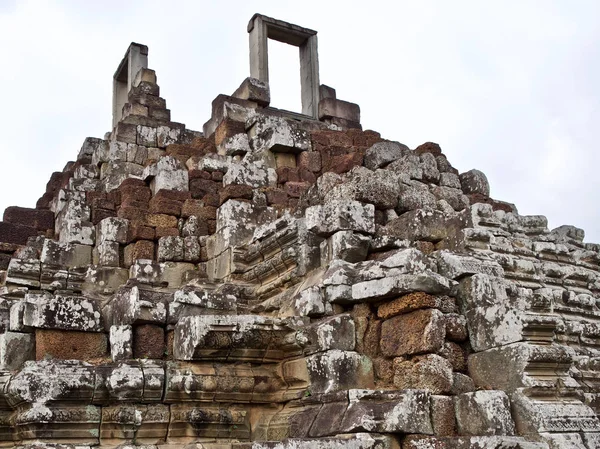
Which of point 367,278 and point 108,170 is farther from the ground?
point 108,170

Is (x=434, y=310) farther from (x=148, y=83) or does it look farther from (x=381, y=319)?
(x=148, y=83)

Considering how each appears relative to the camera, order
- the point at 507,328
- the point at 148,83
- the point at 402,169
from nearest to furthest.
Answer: the point at 507,328 → the point at 402,169 → the point at 148,83

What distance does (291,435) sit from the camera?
6688 mm

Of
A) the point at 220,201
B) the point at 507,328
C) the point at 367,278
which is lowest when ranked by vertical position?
the point at 507,328

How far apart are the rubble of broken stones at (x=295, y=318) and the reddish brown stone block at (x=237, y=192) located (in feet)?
0.08

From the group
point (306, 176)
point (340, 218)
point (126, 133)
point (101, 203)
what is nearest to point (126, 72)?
point (126, 133)

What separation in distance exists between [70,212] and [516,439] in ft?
21.1

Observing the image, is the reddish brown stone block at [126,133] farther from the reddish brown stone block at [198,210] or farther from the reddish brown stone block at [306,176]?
the reddish brown stone block at [306,176]

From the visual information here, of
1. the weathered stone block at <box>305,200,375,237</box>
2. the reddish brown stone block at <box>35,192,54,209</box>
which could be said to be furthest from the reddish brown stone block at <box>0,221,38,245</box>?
the weathered stone block at <box>305,200,375,237</box>

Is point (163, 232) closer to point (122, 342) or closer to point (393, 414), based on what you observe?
point (122, 342)

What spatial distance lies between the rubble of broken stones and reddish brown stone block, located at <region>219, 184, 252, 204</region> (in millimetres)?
24

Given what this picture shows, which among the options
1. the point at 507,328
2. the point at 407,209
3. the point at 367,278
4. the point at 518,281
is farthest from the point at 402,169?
the point at 507,328

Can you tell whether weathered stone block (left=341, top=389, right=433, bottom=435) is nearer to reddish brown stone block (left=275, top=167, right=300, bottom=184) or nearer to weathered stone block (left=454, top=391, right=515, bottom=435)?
weathered stone block (left=454, top=391, right=515, bottom=435)

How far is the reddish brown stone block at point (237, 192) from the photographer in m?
9.38
